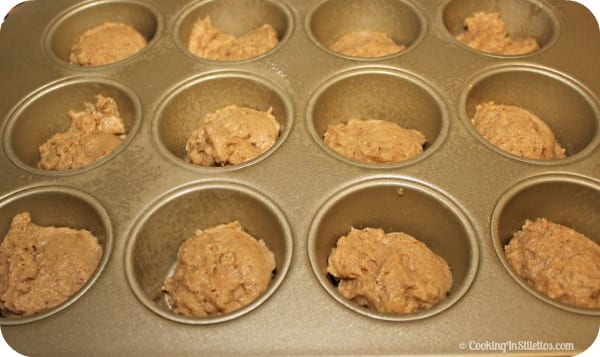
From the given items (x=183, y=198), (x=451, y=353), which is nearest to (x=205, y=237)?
(x=183, y=198)

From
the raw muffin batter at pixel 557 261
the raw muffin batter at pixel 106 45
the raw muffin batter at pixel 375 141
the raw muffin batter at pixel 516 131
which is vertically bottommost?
the raw muffin batter at pixel 557 261

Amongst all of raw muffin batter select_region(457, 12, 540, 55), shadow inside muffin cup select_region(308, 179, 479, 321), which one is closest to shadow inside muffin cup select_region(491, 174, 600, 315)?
shadow inside muffin cup select_region(308, 179, 479, 321)

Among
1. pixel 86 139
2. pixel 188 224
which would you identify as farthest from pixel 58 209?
pixel 188 224

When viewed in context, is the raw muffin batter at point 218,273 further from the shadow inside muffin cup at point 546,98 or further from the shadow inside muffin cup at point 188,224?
the shadow inside muffin cup at point 546,98

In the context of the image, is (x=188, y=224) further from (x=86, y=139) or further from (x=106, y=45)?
(x=106, y=45)

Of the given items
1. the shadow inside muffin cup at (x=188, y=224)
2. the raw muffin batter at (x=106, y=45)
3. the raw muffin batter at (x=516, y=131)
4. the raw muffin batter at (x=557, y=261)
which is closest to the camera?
the raw muffin batter at (x=557, y=261)

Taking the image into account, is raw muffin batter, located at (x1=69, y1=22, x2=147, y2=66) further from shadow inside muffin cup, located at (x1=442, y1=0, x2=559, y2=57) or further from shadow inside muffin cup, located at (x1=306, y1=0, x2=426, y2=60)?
shadow inside muffin cup, located at (x1=442, y1=0, x2=559, y2=57)

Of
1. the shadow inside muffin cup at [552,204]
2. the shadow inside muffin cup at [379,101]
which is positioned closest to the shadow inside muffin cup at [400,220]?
the shadow inside muffin cup at [552,204]
